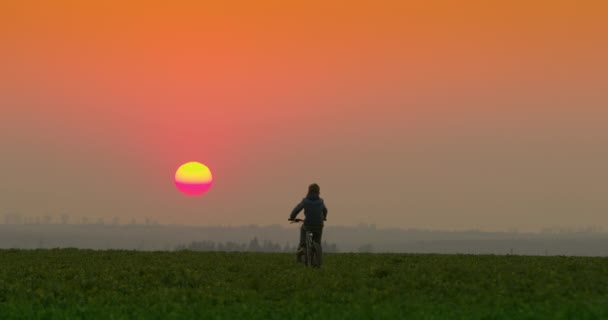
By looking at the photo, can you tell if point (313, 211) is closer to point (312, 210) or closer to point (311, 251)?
point (312, 210)

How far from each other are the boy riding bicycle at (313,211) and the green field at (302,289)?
1560 mm

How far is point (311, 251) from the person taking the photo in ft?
115

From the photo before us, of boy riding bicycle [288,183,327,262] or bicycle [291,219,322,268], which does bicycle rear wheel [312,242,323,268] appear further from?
boy riding bicycle [288,183,327,262]

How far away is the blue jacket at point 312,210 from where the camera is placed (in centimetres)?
3416

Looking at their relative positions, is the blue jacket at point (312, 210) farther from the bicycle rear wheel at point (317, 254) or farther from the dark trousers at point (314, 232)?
the bicycle rear wheel at point (317, 254)

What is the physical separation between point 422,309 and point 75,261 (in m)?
21.8

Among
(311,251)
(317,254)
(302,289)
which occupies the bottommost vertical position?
(302,289)

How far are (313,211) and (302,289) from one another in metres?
6.76

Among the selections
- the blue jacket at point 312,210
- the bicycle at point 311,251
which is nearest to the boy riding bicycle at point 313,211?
the blue jacket at point 312,210

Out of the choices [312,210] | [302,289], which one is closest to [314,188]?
[312,210]

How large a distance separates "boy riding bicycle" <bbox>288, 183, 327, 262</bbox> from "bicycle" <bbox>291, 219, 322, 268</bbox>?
0.22m

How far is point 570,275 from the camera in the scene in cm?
3133

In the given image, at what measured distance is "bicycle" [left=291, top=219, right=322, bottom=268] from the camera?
1367 inches

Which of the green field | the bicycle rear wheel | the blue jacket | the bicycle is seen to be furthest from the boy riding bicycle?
the green field
